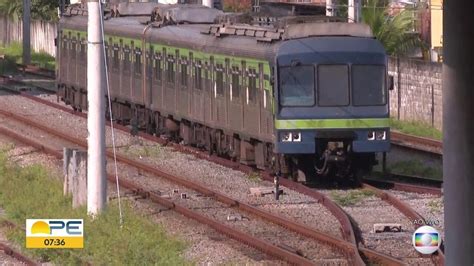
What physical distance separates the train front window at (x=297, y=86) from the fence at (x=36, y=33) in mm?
40076

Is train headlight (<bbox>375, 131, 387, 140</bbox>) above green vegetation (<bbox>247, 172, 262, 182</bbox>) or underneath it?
above

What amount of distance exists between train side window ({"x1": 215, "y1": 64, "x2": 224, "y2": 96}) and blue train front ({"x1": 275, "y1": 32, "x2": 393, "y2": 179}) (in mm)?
3645

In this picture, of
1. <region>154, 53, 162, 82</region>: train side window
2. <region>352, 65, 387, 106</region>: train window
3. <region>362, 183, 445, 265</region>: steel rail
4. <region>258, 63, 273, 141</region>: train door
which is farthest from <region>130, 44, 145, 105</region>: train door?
<region>362, 183, 445, 265</region>: steel rail

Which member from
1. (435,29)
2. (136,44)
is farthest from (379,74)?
(435,29)

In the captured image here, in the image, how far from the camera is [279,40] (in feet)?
65.3

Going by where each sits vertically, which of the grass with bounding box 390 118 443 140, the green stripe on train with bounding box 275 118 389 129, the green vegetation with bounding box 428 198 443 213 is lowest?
the grass with bounding box 390 118 443 140

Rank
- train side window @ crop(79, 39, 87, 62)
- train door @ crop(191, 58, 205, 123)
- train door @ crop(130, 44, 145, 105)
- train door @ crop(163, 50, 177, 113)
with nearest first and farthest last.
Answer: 1. train door @ crop(191, 58, 205, 123)
2. train door @ crop(163, 50, 177, 113)
3. train door @ crop(130, 44, 145, 105)
4. train side window @ crop(79, 39, 87, 62)

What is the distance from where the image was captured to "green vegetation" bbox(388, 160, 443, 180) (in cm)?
2225

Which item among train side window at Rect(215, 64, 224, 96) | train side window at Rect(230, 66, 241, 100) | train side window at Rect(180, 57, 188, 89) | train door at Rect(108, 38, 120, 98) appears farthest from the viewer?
train door at Rect(108, 38, 120, 98)

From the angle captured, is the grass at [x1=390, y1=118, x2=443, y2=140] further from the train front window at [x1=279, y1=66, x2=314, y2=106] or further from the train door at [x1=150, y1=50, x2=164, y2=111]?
the train front window at [x1=279, y1=66, x2=314, y2=106]

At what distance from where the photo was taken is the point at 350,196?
19.0 m

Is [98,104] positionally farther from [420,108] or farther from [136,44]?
[420,108]

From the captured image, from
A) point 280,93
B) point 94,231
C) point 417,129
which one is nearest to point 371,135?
point 280,93

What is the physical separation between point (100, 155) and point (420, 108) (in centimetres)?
1690
